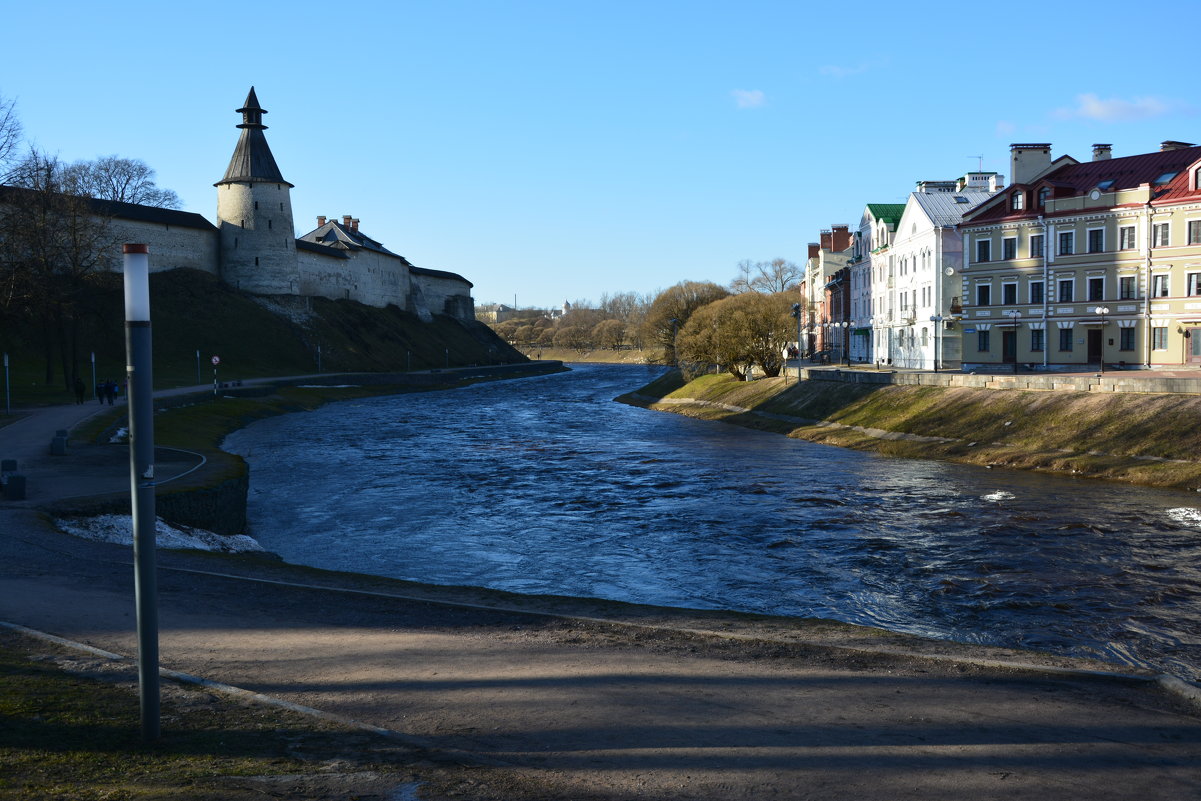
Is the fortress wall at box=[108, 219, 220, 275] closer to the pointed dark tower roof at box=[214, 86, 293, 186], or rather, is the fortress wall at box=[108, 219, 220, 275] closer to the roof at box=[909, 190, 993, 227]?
the pointed dark tower roof at box=[214, 86, 293, 186]

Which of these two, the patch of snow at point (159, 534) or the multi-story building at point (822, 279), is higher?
the multi-story building at point (822, 279)

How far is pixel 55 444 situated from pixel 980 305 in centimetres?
4439

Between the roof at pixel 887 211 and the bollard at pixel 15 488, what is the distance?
60.1 m

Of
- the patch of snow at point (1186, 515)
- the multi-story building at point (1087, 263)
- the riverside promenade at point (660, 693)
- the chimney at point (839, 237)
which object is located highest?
the chimney at point (839, 237)

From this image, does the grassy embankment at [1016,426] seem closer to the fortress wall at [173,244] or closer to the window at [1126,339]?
the window at [1126,339]

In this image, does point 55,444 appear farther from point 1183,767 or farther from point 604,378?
point 604,378

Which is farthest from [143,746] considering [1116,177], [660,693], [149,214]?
[149,214]

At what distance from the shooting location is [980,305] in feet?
174

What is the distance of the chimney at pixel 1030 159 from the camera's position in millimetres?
53969

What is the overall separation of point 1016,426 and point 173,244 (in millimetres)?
83805

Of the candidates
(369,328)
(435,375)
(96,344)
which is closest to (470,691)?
(96,344)

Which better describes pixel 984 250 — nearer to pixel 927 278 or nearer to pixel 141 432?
pixel 927 278

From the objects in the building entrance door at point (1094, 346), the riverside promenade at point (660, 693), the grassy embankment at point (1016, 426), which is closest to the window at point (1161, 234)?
the building entrance door at point (1094, 346)

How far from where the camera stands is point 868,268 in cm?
7375
